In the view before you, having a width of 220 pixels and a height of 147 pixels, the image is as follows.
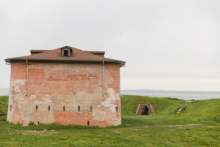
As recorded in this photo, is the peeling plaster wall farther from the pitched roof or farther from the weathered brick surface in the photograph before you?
the pitched roof

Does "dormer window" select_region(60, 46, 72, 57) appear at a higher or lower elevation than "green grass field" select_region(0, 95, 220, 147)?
higher

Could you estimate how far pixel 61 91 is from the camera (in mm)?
23500

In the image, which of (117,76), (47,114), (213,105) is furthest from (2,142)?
(213,105)

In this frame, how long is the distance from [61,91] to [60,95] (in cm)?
49

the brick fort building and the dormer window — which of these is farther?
the dormer window

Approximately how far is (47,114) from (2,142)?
8.43 m

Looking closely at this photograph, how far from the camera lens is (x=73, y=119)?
2327 cm

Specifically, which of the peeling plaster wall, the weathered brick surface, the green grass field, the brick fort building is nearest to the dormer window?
the brick fort building

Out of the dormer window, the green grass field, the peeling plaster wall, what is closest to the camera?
the green grass field

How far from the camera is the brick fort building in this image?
23.2 m

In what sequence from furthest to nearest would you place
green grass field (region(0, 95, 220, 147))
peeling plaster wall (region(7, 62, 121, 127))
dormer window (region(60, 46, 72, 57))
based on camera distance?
1. dormer window (region(60, 46, 72, 57))
2. peeling plaster wall (region(7, 62, 121, 127))
3. green grass field (region(0, 95, 220, 147))

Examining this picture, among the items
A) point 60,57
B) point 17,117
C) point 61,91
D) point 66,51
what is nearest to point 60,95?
point 61,91

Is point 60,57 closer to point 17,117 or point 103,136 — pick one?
point 17,117

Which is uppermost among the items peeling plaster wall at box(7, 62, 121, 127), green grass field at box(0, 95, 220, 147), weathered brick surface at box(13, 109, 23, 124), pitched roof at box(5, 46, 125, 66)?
pitched roof at box(5, 46, 125, 66)
